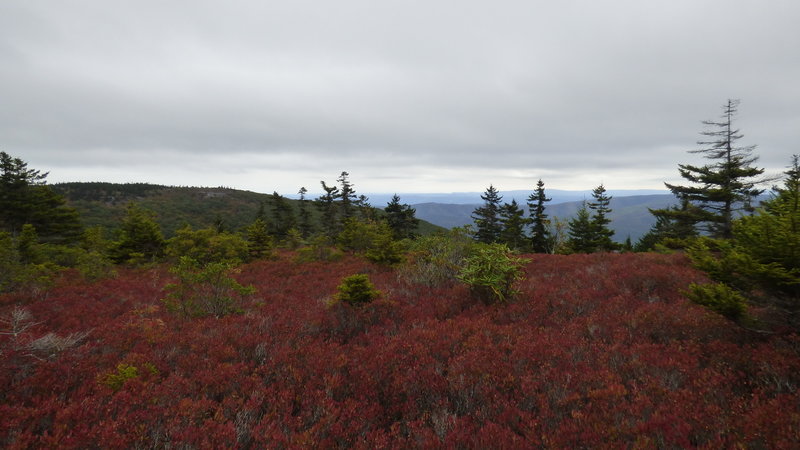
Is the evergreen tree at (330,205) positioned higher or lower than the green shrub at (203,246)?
higher

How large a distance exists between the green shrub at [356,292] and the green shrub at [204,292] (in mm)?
2560

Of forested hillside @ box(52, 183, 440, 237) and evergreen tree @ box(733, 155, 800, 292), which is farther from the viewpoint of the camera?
forested hillside @ box(52, 183, 440, 237)

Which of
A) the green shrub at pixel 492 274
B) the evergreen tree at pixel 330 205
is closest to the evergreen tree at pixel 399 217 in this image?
the evergreen tree at pixel 330 205

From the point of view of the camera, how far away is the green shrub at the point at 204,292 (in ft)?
29.0

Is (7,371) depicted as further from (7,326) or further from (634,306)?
(634,306)

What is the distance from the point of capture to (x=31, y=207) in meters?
25.7

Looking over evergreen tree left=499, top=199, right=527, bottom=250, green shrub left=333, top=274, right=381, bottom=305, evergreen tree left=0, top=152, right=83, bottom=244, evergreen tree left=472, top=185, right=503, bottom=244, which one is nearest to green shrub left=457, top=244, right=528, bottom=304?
green shrub left=333, top=274, right=381, bottom=305

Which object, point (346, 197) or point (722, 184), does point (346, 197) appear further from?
point (722, 184)

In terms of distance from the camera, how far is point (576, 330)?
6.73m

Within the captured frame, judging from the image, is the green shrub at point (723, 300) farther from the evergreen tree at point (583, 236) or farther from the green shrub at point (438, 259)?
the evergreen tree at point (583, 236)

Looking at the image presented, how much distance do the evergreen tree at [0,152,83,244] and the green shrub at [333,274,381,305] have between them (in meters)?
32.4

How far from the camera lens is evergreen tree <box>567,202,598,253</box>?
27.2 meters

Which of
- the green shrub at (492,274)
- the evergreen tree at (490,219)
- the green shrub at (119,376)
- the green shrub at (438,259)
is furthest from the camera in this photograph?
the evergreen tree at (490,219)

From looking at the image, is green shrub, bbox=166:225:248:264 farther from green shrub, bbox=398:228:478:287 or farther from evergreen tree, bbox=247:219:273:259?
green shrub, bbox=398:228:478:287
